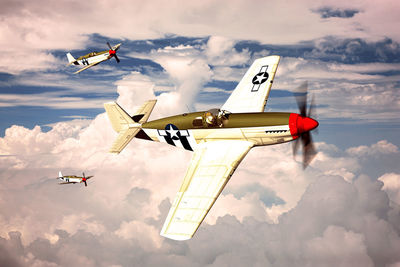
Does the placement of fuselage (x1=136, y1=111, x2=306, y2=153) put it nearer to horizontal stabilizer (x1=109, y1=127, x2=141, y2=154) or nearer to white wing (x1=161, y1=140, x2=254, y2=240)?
white wing (x1=161, y1=140, x2=254, y2=240)

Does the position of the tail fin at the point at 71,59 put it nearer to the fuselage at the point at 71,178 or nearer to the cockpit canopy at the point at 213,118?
the fuselage at the point at 71,178

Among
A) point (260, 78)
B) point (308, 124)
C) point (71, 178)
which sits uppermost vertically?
point (260, 78)

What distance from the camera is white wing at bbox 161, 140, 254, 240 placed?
478 inches

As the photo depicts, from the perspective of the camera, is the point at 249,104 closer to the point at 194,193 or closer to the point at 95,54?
the point at 194,193

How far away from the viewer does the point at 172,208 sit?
525 inches

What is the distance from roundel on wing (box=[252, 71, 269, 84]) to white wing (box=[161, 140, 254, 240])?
23.0 ft

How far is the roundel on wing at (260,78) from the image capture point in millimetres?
23044

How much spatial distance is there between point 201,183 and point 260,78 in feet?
39.8

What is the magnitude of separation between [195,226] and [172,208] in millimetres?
1856

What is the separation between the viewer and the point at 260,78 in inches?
917

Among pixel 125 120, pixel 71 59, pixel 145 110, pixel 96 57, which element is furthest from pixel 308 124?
pixel 71 59

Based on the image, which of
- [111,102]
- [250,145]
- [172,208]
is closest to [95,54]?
[111,102]

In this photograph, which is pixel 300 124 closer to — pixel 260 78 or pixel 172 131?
pixel 260 78

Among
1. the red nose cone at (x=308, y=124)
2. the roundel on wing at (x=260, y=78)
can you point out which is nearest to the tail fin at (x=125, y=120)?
the roundel on wing at (x=260, y=78)
